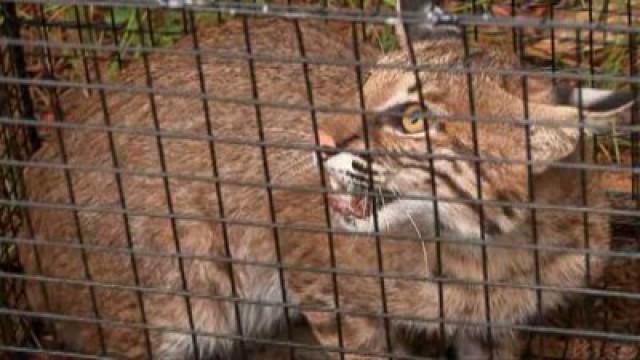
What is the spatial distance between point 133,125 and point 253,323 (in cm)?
64

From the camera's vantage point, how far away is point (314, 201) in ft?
12.7

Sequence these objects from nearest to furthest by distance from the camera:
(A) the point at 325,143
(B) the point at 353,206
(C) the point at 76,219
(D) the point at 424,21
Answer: (D) the point at 424,21 < (A) the point at 325,143 < (B) the point at 353,206 < (C) the point at 76,219

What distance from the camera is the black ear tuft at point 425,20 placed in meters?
2.87

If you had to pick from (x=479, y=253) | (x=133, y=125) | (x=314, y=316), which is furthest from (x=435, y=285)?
(x=133, y=125)

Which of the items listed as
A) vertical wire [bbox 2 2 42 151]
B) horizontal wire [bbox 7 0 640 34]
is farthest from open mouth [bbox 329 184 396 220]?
vertical wire [bbox 2 2 42 151]

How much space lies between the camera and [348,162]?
3.36 meters

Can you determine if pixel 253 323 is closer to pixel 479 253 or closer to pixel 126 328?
pixel 126 328

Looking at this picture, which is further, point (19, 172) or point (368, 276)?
point (19, 172)

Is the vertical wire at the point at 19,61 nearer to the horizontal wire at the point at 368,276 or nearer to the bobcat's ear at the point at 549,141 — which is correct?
the horizontal wire at the point at 368,276

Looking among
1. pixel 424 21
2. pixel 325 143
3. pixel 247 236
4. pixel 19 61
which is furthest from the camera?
pixel 19 61

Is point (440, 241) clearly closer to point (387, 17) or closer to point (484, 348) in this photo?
point (387, 17)

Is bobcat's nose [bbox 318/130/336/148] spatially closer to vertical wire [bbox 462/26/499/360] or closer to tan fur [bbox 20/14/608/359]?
tan fur [bbox 20/14/608/359]

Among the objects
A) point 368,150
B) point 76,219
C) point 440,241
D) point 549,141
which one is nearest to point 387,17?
point 368,150

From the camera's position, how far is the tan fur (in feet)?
12.2
